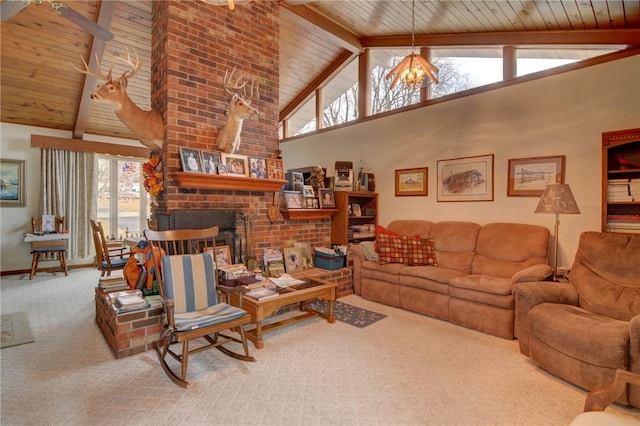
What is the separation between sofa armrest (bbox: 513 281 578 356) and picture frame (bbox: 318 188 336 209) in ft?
8.38

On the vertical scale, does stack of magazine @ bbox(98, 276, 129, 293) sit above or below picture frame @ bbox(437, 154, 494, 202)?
below

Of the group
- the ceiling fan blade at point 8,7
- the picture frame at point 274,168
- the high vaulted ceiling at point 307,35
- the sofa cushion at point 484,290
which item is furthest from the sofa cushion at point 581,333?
the ceiling fan blade at point 8,7

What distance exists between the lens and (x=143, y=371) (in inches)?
90.6

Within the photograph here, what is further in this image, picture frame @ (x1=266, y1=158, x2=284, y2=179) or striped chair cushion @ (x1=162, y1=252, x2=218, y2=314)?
picture frame @ (x1=266, y1=158, x2=284, y2=179)

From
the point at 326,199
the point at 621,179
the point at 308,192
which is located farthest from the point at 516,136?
the point at 308,192

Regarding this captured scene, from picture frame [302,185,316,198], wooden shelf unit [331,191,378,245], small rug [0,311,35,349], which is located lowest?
small rug [0,311,35,349]

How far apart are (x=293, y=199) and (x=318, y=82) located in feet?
10.2

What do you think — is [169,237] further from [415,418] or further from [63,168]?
[63,168]

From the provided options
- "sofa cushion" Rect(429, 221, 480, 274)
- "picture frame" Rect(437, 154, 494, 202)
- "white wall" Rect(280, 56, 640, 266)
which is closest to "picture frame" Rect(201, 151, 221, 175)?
"white wall" Rect(280, 56, 640, 266)

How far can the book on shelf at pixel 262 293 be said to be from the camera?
2773 millimetres

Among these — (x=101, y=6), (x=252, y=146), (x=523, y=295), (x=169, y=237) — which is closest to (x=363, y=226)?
(x=252, y=146)

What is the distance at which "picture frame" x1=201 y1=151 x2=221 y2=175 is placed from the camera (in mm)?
3251

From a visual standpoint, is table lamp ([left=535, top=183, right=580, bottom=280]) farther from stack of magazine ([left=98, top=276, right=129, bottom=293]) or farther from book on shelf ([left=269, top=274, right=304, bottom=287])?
stack of magazine ([left=98, top=276, right=129, bottom=293])

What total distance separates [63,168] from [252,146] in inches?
171
